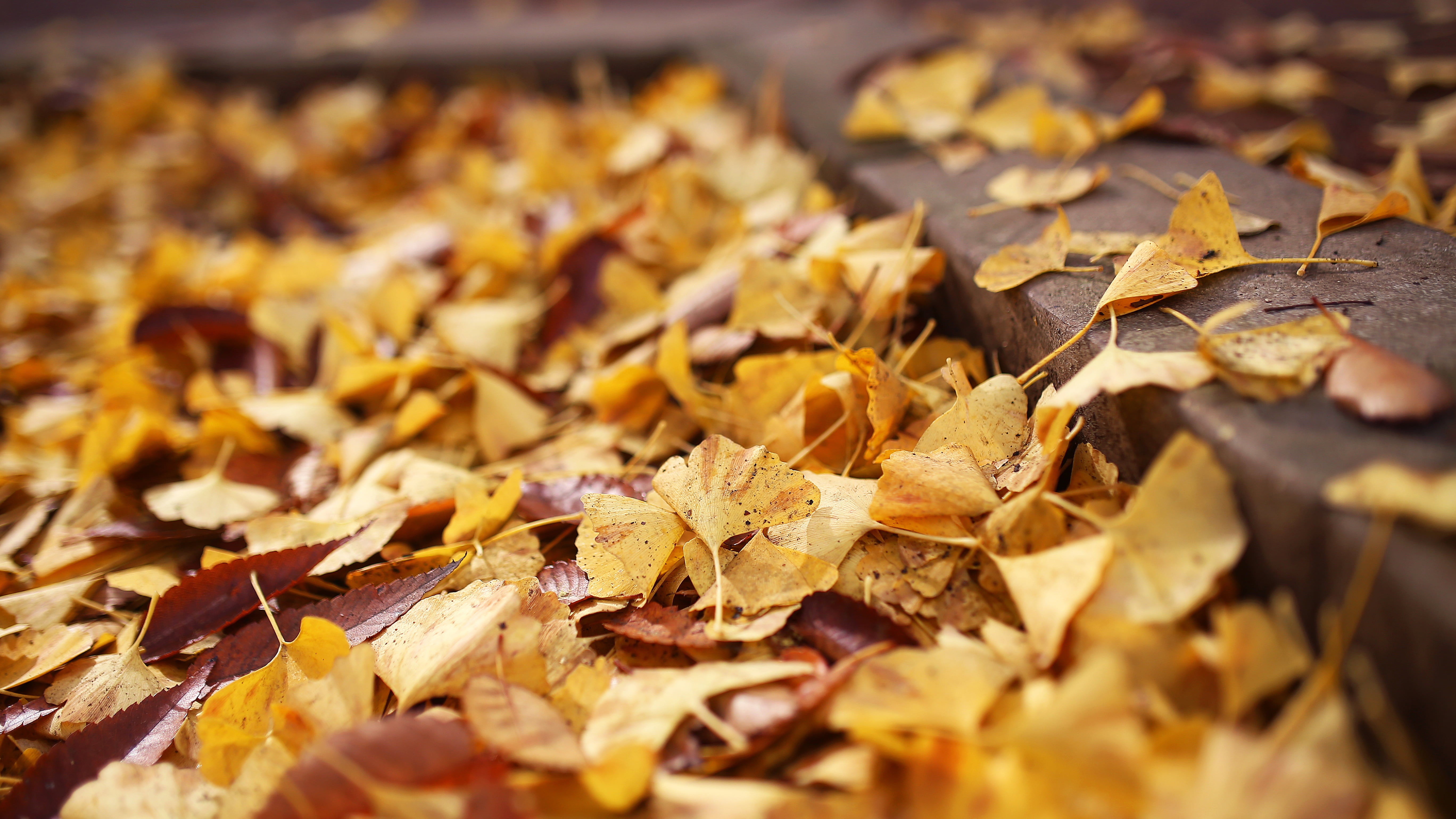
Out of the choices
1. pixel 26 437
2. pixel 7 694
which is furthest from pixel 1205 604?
pixel 26 437

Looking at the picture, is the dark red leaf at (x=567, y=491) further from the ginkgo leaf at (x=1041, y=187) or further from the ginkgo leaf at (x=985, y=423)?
the ginkgo leaf at (x=1041, y=187)

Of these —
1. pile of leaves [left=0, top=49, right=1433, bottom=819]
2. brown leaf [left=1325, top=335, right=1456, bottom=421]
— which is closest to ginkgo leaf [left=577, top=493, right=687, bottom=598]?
pile of leaves [left=0, top=49, right=1433, bottom=819]

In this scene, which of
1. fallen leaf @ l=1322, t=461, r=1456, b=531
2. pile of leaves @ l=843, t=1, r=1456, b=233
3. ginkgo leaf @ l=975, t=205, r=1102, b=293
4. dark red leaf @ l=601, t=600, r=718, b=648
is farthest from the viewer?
pile of leaves @ l=843, t=1, r=1456, b=233

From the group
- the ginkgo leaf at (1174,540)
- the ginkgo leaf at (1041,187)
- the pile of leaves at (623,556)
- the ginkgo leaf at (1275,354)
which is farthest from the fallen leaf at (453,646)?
the ginkgo leaf at (1041,187)

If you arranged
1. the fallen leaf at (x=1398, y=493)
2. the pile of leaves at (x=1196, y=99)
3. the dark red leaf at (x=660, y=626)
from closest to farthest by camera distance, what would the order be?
the fallen leaf at (x=1398, y=493) < the dark red leaf at (x=660, y=626) < the pile of leaves at (x=1196, y=99)

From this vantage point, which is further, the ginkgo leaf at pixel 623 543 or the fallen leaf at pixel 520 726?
the ginkgo leaf at pixel 623 543

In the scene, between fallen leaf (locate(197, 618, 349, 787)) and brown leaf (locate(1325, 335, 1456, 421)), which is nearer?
brown leaf (locate(1325, 335, 1456, 421))

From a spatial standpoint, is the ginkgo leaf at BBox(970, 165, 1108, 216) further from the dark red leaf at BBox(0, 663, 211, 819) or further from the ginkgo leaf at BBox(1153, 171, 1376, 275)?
the dark red leaf at BBox(0, 663, 211, 819)
